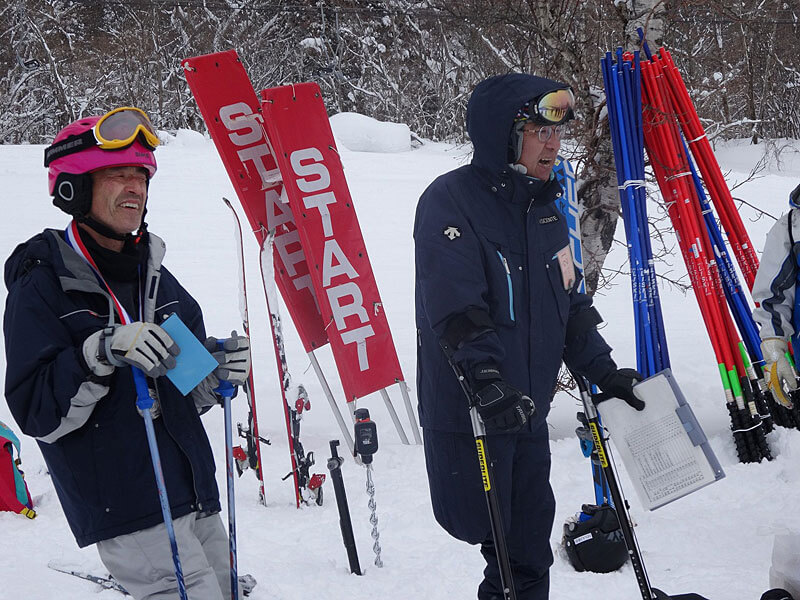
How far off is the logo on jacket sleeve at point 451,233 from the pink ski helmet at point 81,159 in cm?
93

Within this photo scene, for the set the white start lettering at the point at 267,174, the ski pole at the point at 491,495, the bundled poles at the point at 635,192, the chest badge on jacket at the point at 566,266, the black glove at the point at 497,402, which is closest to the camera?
the black glove at the point at 497,402

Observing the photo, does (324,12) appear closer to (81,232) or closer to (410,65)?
(410,65)

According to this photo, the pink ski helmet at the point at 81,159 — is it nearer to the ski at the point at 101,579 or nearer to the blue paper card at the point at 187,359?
the blue paper card at the point at 187,359

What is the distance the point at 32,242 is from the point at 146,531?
2.73ft

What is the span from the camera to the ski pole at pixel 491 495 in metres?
2.26

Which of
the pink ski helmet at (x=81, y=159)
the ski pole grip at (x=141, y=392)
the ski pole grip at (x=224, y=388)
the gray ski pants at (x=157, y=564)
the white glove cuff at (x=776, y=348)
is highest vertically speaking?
the pink ski helmet at (x=81, y=159)

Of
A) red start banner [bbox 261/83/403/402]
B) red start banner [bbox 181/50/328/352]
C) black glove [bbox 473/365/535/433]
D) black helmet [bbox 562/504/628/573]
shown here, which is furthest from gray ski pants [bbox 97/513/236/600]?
red start banner [bbox 181/50/328/352]

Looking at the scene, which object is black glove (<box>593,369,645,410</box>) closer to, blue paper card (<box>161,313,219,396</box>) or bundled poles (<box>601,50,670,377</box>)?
blue paper card (<box>161,313,219,396</box>)

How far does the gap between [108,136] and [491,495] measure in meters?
1.50

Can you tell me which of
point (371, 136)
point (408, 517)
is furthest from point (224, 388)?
point (371, 136)

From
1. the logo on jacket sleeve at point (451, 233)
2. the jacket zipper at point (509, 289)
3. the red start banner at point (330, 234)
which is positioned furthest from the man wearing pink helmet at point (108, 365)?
the red start banner at point (330, 234)

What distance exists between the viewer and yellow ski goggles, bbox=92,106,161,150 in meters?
2.07

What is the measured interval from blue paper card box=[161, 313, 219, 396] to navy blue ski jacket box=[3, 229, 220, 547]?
143 millimetres

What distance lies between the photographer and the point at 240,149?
193 inches
